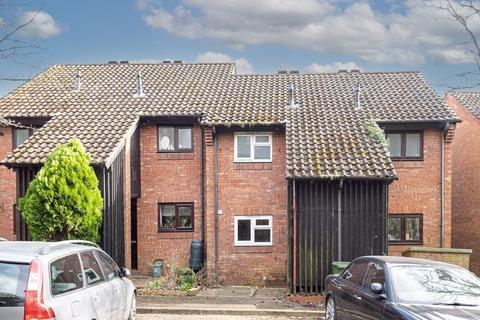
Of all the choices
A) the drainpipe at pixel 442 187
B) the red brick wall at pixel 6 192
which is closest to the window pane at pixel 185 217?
the red brick wall at pixel 6 192

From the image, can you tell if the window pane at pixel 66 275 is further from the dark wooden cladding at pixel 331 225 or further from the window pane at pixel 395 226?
the window pane at pixel 395 226

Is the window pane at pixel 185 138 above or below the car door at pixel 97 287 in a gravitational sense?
above

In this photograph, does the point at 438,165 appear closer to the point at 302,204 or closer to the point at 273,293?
the point at 302,204

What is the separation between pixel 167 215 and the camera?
20344 millimetres

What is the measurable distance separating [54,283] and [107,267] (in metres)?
2.35

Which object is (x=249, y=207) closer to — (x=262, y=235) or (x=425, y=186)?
(x=262, y=235)

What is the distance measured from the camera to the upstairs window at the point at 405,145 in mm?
19719

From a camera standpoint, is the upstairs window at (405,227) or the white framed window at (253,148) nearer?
the upstairs window at (405,227)

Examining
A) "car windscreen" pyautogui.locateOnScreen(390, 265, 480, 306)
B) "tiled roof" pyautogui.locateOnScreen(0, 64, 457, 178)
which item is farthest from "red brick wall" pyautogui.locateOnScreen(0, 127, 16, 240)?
"car windscreen" pyautogui.locateOnScreen(390, 265, 480, 306)

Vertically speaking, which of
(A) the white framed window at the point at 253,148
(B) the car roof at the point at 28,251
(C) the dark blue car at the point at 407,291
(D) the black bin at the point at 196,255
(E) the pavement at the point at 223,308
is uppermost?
(A) the white framed window at the point at 253,148

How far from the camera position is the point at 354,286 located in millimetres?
9586

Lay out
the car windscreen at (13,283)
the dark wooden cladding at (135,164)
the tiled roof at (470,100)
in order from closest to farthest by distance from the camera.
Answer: the car windscreen at (13,283), the dark wooden cladding at (135,164), the tiled roof at (470,100)

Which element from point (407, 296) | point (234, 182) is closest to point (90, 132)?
point (234, 182)

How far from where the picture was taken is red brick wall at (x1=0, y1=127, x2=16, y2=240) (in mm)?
20250
